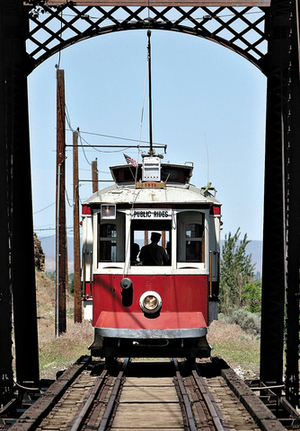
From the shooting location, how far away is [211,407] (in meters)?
8.02

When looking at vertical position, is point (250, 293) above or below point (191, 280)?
below

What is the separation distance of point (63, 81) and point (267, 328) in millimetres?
14056

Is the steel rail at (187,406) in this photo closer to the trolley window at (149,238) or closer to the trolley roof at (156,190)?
the trolley window at (149,238)

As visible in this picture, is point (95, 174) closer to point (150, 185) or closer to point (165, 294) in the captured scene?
point (150, 185)

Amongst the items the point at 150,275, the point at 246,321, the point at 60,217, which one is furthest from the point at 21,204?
the point at 246,321

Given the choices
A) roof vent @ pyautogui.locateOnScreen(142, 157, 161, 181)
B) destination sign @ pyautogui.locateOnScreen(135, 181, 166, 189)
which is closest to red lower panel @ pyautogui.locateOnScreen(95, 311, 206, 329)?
destination sign @ pyautogui.locateOnScreen(135, 181, 166, 189)

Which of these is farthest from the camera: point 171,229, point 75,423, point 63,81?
point 63,81

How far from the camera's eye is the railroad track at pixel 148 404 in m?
7.41

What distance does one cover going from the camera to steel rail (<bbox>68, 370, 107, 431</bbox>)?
7.28 meters

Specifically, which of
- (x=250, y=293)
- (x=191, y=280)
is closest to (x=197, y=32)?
(x=191, y=280)

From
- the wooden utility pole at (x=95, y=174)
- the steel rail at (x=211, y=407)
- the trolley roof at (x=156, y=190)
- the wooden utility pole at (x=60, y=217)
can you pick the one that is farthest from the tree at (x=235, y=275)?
the steel rail at (x=211, y=407)

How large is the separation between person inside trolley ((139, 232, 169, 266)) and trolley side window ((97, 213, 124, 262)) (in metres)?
0.38

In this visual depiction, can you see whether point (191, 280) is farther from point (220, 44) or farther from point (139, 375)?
point (220, 44)

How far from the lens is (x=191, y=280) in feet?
34.2
